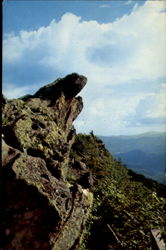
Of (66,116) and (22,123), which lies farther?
(66,116)

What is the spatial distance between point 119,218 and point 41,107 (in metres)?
11.2

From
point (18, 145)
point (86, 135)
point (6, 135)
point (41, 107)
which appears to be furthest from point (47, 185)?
point (86, 135)

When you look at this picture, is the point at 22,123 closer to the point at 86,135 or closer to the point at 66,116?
the point at 66,116

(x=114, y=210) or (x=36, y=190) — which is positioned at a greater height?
(x=36, y=190)

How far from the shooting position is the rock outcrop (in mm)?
12203

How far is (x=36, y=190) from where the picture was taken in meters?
12.6

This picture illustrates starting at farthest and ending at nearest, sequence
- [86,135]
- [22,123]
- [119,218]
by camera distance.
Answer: [86,135] → [119,218] → [22,123]

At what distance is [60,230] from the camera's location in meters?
13.1

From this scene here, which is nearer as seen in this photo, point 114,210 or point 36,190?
point 36,190

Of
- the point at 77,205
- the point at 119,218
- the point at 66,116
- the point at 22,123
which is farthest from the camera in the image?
the point at 66,116

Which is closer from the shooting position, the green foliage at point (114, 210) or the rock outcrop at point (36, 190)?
the rock outcrop at point (36, 190)

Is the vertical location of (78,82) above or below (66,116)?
above

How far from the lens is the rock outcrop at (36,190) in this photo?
12203 millimetres

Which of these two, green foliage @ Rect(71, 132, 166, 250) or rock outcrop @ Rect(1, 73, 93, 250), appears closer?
rock outcrop @ Rect(1, 73, 93, 250)
